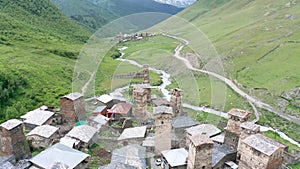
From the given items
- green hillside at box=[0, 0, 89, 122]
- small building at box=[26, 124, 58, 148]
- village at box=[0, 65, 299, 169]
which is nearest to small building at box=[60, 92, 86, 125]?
village at box=[0, 65, 299, 169]

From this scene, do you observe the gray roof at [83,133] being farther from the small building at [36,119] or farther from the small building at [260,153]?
the small building at [260,153]

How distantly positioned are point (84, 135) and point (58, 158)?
6486 millimetres

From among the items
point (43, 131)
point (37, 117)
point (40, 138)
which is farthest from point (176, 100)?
point (37, 117)

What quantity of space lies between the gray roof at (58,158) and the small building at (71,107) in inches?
424

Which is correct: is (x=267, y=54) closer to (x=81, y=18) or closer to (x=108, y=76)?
(x=108, y=76)

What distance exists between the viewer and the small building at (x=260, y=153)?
23.5m

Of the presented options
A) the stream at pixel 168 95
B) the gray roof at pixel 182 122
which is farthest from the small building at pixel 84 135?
the stream at pixel 168 95

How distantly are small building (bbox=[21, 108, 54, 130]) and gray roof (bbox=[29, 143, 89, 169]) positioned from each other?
10.0 m

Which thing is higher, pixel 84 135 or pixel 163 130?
pixel 163 130

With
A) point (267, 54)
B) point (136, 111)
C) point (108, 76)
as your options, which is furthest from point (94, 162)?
point (267, 54)

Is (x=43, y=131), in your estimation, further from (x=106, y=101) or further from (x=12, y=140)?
(x=106, y=101)

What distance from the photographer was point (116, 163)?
26.0 meters

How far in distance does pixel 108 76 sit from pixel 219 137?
4542 centimetres

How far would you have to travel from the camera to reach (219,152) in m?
28.5
